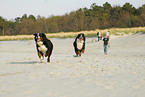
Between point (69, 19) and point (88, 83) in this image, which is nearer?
point (88, 83)

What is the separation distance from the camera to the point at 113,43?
27031mm

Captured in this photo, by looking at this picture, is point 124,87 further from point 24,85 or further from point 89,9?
point 89,9

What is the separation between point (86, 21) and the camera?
69.4 m

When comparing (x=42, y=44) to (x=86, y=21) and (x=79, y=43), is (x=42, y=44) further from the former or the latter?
(x=86, y=21)

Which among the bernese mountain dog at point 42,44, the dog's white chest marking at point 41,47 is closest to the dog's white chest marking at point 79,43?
the bernese mountain dog at point 42,44

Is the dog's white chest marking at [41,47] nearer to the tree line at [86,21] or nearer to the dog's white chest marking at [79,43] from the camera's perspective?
the dog's white chest marking at [79,43]

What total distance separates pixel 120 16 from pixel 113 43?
51470 millimetres

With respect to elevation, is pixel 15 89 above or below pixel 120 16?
below

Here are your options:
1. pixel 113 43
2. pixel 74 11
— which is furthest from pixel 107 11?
pixel 113 43

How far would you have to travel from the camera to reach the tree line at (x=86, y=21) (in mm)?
67750

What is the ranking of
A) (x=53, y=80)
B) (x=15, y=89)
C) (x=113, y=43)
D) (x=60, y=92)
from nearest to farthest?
(x=60, y=92) < (x=15, y=89) < (x=53, y=80) < (x=113, y=43)

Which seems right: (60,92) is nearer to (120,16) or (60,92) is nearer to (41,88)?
(41,88)

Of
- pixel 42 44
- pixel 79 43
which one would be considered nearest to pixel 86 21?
pixel 79 43

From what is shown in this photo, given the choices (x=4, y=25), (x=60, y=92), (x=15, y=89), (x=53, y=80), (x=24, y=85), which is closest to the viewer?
(x=60, y=92)
